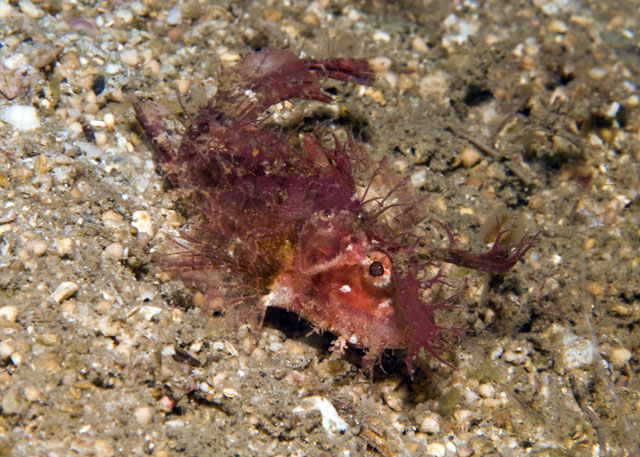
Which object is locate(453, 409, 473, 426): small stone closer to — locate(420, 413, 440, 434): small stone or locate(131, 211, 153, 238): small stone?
locate(420, 413, 440, 434): small stone

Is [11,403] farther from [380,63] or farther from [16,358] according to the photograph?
[380,63]

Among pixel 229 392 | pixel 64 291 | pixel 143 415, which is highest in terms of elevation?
pixel 64 291

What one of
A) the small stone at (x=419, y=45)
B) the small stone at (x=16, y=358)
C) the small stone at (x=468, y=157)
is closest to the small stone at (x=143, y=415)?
the small stone at (x=16, y=358)

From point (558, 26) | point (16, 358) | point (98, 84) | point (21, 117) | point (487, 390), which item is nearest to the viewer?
point (16, 358)

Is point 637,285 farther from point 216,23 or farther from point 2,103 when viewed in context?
point 2,103

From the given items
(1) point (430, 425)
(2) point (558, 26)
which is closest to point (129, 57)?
(1) point (430, 425)

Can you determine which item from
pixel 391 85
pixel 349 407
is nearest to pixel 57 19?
pixel 391 85
